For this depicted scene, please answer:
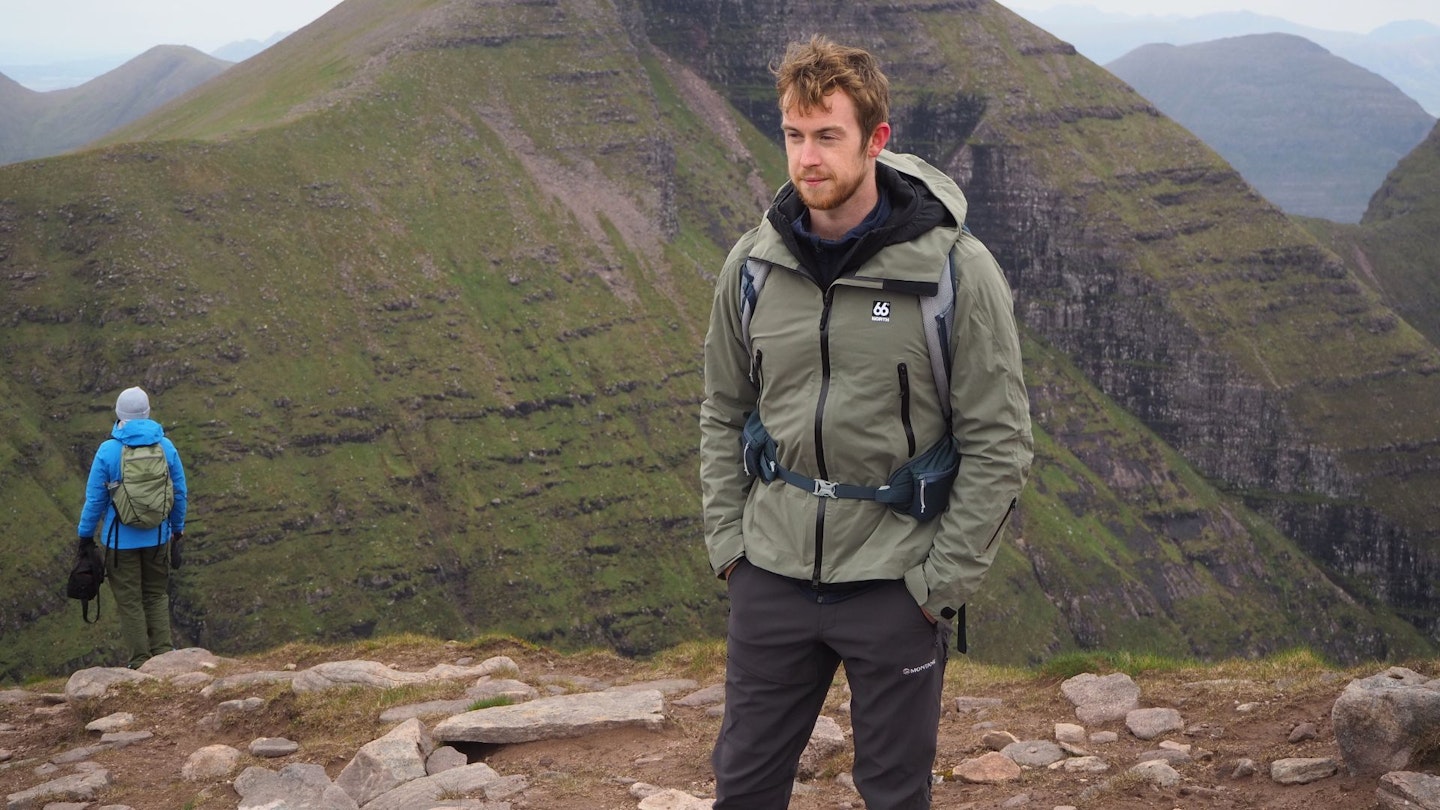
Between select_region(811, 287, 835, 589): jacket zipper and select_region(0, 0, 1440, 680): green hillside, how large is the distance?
308 ft

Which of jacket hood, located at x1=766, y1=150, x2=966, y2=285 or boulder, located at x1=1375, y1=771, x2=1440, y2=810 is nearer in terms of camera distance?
jacket hood, located at x1=766, y1=150, x2=966, y2=285

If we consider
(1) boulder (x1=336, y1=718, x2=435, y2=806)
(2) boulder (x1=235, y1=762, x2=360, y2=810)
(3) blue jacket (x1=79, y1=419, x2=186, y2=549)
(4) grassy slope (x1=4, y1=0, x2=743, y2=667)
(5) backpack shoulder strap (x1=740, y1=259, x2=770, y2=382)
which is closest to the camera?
(5) backpack shoulder strap (x1=740, y1=259, x2=770, y2=382)

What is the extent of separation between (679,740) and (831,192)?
22.8ft

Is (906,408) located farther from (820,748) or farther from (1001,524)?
(820,748)

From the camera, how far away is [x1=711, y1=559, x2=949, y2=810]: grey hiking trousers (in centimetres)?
671

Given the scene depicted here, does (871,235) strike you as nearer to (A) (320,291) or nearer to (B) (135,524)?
(B) (135,524)

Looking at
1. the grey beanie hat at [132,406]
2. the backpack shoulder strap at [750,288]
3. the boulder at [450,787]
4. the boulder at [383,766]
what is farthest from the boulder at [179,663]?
the backpack shoulder strap at [750,288]

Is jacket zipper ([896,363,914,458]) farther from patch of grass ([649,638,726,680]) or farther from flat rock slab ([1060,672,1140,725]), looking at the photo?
patch of grass ([649,638,726,680])

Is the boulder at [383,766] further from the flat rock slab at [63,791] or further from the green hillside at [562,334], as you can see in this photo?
the green hillside at [562,334]

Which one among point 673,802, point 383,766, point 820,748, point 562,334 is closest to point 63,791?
point 383,766

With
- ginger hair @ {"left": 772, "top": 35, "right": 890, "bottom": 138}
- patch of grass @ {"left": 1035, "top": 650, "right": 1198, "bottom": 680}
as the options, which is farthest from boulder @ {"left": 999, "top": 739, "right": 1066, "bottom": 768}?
ginger hair @ {"left": 772, "top": 35, "right": 890, "bottom": 138}

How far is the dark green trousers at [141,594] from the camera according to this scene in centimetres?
1759

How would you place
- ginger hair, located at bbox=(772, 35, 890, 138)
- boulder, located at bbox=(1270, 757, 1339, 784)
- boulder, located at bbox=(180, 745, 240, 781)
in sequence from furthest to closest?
boulder, located at bbox=(180, 745, 240, 781) < boulder, located at bbox=(1270, 757, 1339, 784) < ginger hair, located at bbox=(772, 35, 890, 138)

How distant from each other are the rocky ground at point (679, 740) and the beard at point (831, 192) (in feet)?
17.3
